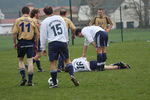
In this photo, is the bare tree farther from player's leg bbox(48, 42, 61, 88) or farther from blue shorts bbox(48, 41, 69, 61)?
player's leg bbox(48, 42, 61, 88)

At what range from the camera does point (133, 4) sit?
4144cm

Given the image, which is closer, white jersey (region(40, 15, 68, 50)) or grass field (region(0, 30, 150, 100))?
grass field (region(0, 30, 150, 100))

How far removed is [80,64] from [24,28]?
3250mm

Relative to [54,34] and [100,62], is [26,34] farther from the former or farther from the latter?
[100,62]

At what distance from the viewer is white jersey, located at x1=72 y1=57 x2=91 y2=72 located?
14484mm

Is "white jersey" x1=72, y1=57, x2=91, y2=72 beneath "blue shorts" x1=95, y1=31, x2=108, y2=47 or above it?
beneath

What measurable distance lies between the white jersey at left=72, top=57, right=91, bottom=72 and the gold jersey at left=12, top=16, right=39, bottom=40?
2.97 meters

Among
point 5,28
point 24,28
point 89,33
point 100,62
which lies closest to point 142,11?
point 5,28

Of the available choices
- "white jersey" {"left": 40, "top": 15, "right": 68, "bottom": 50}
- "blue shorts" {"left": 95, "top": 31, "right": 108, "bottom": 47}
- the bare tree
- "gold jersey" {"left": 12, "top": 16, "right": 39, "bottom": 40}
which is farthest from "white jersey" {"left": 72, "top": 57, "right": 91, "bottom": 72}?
the bare tree

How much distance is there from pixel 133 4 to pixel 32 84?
30340mm

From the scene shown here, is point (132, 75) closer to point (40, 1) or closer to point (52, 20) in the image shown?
point (52, 20)

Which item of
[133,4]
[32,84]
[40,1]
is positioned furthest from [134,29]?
[32,84]

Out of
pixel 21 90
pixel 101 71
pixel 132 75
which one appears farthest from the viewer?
pixel 101 71

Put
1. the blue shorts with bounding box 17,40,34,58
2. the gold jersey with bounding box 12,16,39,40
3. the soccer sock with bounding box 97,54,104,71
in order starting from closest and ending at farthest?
the gold jersey with bounding box 12,16,39,40, the blue shorts with bounding box 17,40,34,58, the soccer sock with bounding box 97,54,104,71
